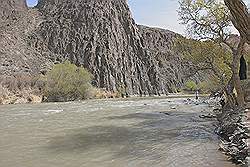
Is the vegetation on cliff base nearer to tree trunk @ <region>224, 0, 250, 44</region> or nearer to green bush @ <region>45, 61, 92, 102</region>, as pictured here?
tree trunk @ <region>224, 0, 250, 44</region>

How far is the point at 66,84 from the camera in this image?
8050 cm

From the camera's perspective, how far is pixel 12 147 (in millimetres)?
14969

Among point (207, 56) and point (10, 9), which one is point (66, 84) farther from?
point (10, 9)

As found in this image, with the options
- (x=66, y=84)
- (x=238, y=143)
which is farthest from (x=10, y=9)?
A: (x=238, y=143)

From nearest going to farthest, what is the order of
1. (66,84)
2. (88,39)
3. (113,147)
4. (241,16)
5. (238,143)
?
(241,16), (238,143), (113,147), (66,84), (88,39)

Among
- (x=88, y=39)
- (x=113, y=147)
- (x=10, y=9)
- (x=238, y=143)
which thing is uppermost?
(x=10, y=9)

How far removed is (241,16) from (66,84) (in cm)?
7685

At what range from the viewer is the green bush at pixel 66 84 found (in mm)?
77731

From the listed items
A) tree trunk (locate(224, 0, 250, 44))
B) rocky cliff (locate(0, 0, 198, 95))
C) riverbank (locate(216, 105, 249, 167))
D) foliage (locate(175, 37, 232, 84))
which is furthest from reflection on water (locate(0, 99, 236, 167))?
rocky cliff (locate(0, 0, 198, 95))

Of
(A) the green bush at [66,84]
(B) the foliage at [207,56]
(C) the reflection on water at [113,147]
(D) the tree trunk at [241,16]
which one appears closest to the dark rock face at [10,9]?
(A) the green bush at [66,84]

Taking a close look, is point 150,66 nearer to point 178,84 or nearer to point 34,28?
point 178,84

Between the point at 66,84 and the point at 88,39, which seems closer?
the point at 66,84

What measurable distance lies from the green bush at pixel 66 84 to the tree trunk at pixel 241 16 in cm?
7268

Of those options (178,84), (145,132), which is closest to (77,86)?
(145,132)
